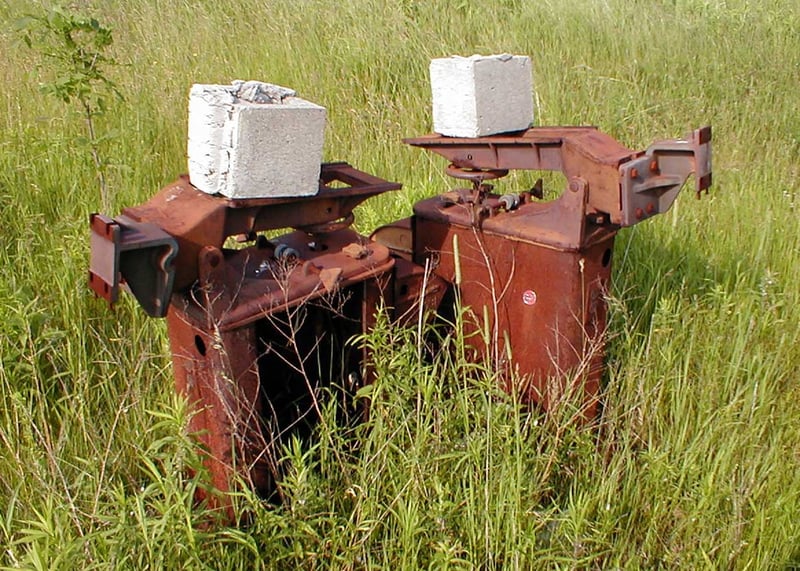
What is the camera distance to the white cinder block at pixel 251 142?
1909 millimetres

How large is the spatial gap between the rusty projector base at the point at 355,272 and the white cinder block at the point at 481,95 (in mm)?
69

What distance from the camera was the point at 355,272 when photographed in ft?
7.07

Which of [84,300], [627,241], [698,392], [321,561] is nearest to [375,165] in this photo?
[627,241]

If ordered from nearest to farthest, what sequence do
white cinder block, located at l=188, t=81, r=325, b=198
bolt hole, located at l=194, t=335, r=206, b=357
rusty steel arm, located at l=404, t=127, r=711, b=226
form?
white cinder block, located at l=188, t=81, r=325, b=198, bolt hole, located at l=194, t=335, r=206, b=357, rusty steel arm, located at l=404, t=127, r=711, b=226

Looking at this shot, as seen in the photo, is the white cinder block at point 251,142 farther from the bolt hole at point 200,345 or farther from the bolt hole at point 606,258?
the bolt hole at point 606,258

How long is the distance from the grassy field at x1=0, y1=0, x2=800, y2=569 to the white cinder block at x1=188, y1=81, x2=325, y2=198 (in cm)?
52

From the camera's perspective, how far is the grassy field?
1848 mm

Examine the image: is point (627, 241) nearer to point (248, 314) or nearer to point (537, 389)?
point (537, 389)

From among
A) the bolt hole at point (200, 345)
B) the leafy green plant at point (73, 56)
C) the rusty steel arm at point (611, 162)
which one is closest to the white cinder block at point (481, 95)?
the rusty steel arm at point (611, 162)

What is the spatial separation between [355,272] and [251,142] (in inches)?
19.0

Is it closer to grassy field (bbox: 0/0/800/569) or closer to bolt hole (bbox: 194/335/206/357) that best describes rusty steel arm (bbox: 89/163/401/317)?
bolt hole (bbox: 194/335/206/357)

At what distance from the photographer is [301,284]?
6.74 ft

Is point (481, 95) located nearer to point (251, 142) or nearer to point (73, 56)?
point (251, 142)

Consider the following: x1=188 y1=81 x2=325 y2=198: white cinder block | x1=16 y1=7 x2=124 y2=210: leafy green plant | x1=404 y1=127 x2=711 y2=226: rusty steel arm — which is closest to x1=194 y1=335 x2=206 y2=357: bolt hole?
x1=188 y1=81 x2=325 y2=198: white cinder block
